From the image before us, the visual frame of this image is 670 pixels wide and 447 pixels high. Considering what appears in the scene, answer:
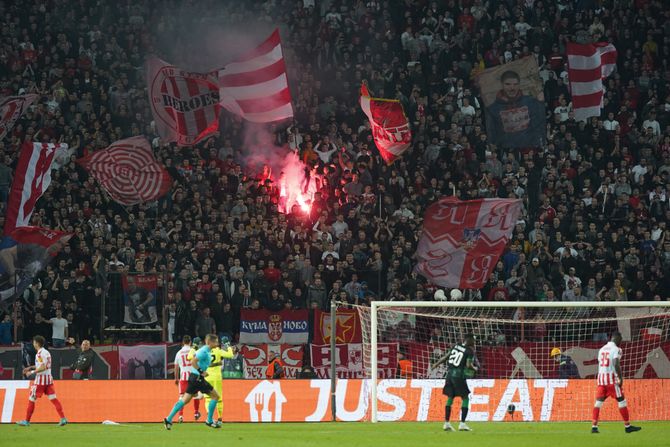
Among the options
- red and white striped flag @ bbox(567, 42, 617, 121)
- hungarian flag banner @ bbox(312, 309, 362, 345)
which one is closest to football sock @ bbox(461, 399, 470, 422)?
hungarian flag banner @ bbox(312, 309, 362, 345)

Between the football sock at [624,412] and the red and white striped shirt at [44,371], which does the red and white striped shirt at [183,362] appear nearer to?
the red and white striped shirt at [44,371]

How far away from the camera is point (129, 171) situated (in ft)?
97.0

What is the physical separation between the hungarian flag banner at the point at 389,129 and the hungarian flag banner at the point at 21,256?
8375 mm

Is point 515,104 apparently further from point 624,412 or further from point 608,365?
point 624,412

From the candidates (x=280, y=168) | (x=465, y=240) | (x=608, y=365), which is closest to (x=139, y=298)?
(x=280, y=168)

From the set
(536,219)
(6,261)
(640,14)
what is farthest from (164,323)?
(640,14)

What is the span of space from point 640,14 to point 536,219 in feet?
31.3

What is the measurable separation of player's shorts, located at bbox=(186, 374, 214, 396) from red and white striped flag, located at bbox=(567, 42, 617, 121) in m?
15.9

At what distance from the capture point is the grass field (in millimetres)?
18875

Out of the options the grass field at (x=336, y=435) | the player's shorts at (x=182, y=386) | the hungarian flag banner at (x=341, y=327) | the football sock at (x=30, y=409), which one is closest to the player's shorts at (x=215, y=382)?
the grass field at (x=336, y=435)

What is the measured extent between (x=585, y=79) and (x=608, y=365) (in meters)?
13.7

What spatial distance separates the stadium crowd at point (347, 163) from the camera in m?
28.3

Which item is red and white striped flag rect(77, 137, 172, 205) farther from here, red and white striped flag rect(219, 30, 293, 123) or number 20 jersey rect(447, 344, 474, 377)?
number 20 jersey rect(447, 344, 474, 377)

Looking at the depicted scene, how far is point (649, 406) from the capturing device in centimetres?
2505
